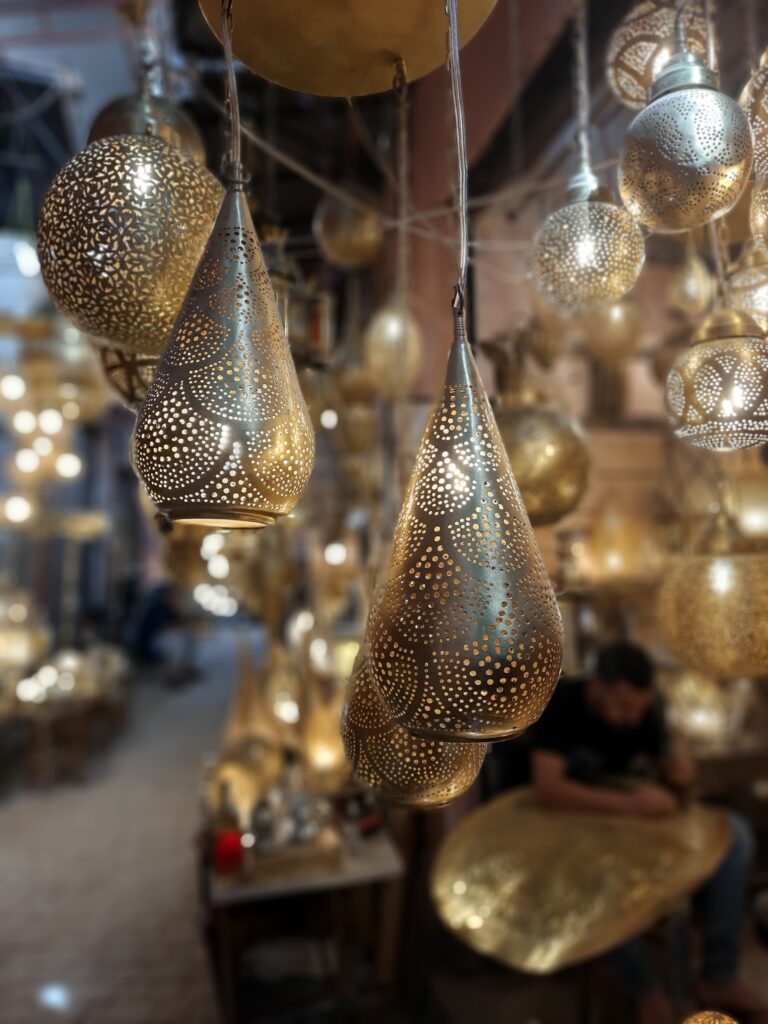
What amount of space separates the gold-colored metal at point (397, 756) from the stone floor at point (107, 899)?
2.80 metres

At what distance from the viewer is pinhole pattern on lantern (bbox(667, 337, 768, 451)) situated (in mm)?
855

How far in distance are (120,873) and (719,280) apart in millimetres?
4813

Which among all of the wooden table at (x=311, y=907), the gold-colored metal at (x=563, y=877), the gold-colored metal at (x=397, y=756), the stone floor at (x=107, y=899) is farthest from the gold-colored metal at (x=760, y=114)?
the stone floor at (x=107, y=899)

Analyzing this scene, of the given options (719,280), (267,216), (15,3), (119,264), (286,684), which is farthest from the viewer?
(286,684)

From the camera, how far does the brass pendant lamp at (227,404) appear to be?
1.92ft

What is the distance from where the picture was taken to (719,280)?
3.23 ft

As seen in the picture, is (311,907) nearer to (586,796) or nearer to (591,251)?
(586,796)

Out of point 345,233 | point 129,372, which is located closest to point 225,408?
point 129,372

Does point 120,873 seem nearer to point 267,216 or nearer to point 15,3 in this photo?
point 267,216

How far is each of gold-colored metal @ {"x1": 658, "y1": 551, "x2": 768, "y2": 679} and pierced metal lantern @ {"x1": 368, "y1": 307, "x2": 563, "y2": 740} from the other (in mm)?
594

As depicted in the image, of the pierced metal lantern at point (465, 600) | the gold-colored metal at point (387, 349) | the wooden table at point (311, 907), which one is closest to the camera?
the pierced metal lantern at point (465, 600)

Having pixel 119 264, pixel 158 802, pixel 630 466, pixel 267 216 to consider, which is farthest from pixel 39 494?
pixel 119 264

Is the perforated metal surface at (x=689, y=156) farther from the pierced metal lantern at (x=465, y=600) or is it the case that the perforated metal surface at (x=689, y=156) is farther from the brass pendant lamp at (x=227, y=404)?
the brass pendant lamp at (x=227, y=404)

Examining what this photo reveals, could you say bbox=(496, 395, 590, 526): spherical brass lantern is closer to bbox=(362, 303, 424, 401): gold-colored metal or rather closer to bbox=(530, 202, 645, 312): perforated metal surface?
bbox=(530, 202, 645, 312): perforated metal surface
